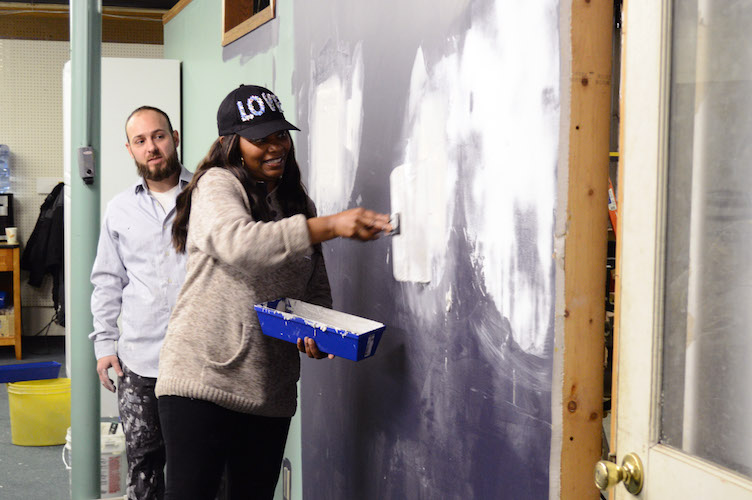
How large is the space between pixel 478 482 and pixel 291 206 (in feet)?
2.60

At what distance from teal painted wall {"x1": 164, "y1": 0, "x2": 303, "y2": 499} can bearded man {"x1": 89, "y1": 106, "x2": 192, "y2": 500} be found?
0.46 metres

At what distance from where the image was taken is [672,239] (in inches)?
41.5

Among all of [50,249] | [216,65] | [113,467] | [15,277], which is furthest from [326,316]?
[50,249]

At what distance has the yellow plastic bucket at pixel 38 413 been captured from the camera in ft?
12.6

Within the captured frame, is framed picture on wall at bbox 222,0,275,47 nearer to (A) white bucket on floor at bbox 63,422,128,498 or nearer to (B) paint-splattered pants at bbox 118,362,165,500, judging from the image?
(B) paint-splattered pants at bbox 118,362,165,500

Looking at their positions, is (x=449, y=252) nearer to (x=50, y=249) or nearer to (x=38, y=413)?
(x=38, y=413)

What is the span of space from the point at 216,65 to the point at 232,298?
2380 millimetres

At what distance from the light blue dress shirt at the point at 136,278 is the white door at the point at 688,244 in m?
Result: 1.63

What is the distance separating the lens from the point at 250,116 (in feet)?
5.52

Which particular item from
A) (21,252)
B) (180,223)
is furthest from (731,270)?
(21,252)

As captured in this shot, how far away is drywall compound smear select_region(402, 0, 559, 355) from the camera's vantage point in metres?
1.32

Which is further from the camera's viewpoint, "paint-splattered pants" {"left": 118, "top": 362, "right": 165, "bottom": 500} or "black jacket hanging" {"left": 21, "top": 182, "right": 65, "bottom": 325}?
"black jacket hanging" {"left": 21, "top": 182, "right": 65, "bottom": 325}

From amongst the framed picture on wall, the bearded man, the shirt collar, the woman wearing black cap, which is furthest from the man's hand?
the framed picture on wall

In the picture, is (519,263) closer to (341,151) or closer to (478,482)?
(478,482)
